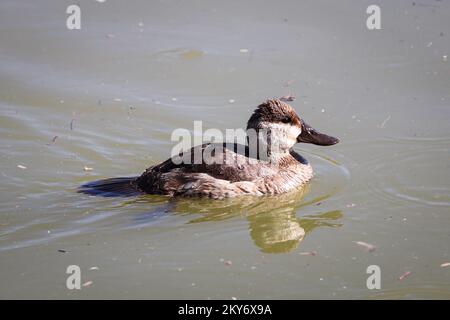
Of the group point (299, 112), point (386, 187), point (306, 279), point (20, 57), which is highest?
point (20, 57)

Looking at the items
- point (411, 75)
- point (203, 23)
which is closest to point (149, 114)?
point (203, 23)

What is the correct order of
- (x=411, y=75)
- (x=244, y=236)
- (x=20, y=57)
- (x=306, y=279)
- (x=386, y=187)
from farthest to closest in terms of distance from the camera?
(x=20, y=57) → (x=411, y=75) → (x=386, y=187) → (x=244, y=236) → (x=306, y=279)

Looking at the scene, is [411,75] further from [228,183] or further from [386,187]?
[228,183]

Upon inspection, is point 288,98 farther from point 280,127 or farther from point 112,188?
point 112,188

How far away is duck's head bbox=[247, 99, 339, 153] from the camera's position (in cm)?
866

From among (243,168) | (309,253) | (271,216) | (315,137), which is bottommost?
(309,253)

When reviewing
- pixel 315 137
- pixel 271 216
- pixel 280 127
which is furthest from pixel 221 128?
pixel 271 216

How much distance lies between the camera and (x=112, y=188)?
8.41 metres

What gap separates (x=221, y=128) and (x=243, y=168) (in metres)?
1.43

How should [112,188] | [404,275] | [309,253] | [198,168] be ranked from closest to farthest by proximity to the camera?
[404,275]
[309,253]
[198,168]
[112,188]

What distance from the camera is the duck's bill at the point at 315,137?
8922 mm

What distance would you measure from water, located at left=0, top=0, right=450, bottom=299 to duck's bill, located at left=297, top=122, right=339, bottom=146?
0.31 meters

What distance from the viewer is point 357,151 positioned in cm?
918

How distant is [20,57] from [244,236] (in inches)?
220
